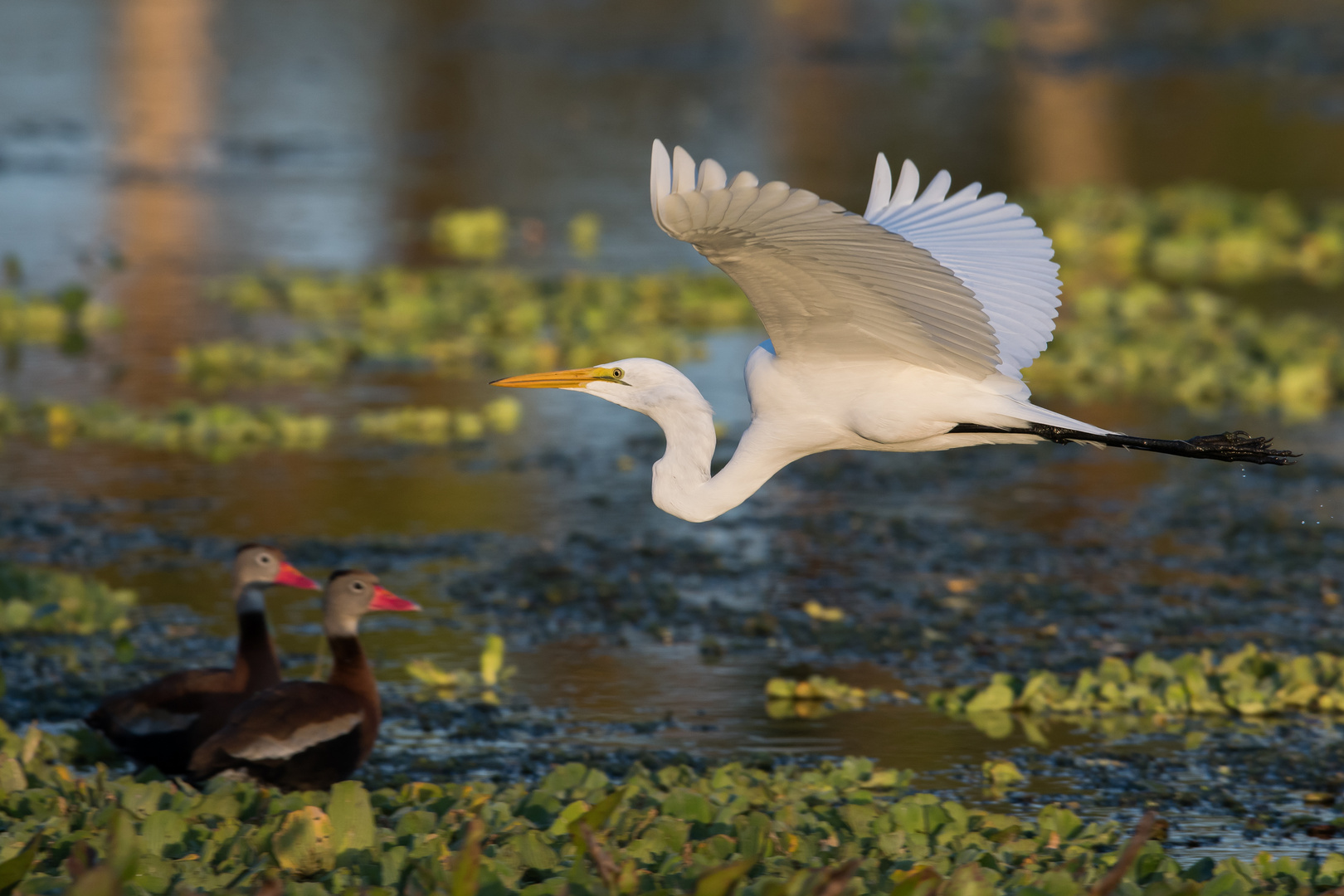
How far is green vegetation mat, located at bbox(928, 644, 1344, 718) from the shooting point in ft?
20.1

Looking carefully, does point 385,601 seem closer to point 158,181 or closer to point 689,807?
point 689,807

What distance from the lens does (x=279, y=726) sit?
5.31 meters

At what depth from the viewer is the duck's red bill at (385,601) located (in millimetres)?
5867

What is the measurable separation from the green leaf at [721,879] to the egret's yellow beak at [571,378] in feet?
5.31

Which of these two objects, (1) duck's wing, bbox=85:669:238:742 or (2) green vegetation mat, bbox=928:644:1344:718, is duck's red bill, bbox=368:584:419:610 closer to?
(1) duck's wing, bbox=85:669:238:742

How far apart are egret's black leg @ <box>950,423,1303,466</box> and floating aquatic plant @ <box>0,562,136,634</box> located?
336 centimetres

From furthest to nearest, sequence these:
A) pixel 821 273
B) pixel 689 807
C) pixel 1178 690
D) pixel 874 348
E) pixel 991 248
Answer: pixel 1178 690, pixel 991 248, pixel 874 348, pixel 689 807, pixel 821 273

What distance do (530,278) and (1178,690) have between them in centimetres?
821

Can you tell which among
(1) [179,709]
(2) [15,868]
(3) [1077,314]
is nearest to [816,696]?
(1) [179,709]

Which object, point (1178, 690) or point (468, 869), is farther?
point (1178, 690)

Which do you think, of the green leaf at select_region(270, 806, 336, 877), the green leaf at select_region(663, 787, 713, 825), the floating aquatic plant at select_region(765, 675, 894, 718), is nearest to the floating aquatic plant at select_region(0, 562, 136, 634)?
the floating aquatic plant at select_region(765, 675, 894, 718)

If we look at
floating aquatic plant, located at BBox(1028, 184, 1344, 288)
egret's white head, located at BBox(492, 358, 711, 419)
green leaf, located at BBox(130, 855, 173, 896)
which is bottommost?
green leaf, located at BBox(130, 855, 173, 896)

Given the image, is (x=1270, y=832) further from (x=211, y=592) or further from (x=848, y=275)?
(x=211, y=592)

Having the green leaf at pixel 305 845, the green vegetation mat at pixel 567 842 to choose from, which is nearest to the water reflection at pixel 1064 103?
the green vegetation mat at pixel 567 842
